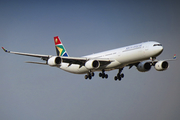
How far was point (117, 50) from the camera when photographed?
44938mm

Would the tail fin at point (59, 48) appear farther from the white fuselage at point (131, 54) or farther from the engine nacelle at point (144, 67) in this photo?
the engine nacelle at point (144, 67)

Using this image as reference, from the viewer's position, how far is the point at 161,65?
4456 cm

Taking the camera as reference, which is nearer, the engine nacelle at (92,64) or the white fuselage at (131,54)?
the white fuselage at (131,54)

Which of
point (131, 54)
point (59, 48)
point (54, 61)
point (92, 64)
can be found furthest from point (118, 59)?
point (59, 48)

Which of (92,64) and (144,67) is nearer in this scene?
(92,64)

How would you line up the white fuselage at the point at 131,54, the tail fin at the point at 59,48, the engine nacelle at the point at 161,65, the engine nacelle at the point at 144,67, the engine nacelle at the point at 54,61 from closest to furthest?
the white fuselage at the point at 131,54, the engine nacelle at the point at 54,61, the engine nacelle at the point at 161,65, the engine nacelle at the point at 144,67, the tail fin at the point at 59,48

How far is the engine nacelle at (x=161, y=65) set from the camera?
44.6 m

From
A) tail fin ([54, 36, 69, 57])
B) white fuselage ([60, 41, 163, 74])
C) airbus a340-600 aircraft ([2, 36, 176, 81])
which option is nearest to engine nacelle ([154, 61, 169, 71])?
airbus a340-600 aircraft ([2, 36, 176, 81])

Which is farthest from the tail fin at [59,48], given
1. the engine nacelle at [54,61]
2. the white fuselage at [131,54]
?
the engine nacelle at [54,61]

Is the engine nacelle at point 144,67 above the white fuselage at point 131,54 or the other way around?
the other way around

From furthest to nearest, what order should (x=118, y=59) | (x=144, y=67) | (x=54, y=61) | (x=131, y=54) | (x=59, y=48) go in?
(x=59, y=48), (x=144, y=67), (x=118, y=59), (x=54, y=61), (x=131, y=54)

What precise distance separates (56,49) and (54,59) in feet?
59.2

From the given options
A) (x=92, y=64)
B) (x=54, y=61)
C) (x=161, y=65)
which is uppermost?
(x=54, y=61)

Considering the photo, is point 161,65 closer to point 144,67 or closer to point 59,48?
point 144,67
